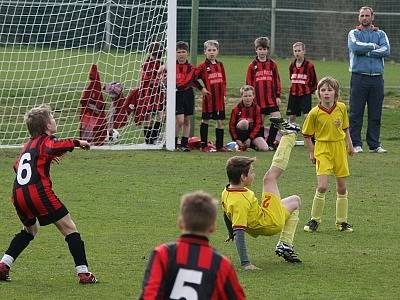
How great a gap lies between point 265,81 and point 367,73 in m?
1.65

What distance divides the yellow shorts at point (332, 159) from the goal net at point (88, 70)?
6588mm

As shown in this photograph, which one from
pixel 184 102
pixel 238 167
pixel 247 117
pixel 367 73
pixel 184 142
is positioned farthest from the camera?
pixel 184 102

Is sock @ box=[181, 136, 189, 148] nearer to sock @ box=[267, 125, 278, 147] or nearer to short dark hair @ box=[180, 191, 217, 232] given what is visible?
sock @ box=[267, 125, 278, 147]

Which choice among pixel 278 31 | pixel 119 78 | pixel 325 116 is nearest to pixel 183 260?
pixel 325 116

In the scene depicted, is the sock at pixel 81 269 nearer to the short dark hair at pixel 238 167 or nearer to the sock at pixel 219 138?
the short dark hair at pixel 238 167

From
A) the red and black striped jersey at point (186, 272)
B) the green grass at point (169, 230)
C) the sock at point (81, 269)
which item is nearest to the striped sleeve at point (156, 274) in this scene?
the red and black striped jersey at point (186, 272)

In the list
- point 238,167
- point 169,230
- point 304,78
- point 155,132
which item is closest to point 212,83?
point 155,132

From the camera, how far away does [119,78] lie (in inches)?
690

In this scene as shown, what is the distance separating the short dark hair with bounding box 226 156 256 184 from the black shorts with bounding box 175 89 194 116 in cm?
871

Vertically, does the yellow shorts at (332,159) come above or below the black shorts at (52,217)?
above

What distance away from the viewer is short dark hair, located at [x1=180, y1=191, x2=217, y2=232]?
4.66 m

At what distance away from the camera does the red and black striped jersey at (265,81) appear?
674 inches

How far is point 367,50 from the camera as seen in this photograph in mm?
16172

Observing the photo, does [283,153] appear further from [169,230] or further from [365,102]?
[365,102]
